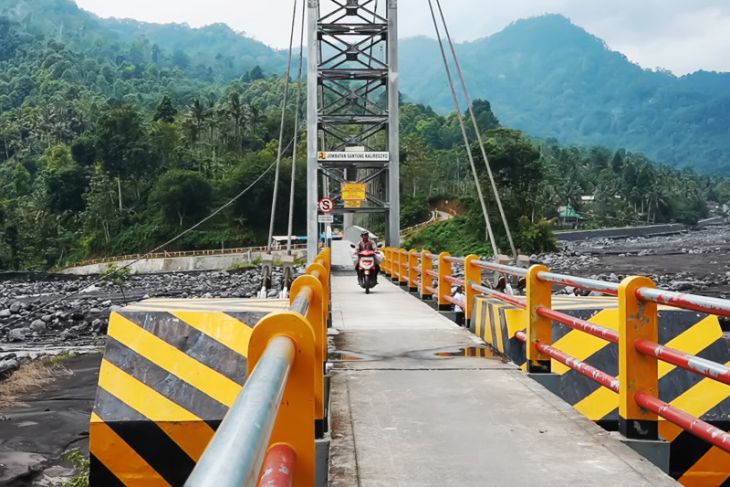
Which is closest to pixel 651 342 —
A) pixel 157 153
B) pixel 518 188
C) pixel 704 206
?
pixel 518 188

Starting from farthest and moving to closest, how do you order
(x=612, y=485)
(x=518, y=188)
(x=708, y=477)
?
(x=518, y=188) < (x=708, y=477) < (x=612, y=485)

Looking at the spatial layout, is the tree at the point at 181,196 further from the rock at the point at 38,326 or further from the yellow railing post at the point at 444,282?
the yellow railing post at the point at 444,282

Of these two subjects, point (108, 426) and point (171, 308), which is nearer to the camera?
point (108, 426)

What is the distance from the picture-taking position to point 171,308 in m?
4.32

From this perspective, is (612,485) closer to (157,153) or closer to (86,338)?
(86,338)

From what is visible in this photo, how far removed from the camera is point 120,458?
3.83 m

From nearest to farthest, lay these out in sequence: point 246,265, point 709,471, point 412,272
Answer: point 709,471 → point 412,272 → point 246,265

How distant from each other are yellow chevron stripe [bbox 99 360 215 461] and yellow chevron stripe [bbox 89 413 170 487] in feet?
0.55

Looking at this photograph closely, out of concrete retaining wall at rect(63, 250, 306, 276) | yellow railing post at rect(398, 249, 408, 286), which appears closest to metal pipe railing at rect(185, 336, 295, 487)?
yellow railing post at rect(398, 249, 408, 286)

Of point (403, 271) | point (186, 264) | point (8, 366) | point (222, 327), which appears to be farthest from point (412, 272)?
point (186, 264)

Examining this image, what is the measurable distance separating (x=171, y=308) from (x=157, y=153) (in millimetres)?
76918

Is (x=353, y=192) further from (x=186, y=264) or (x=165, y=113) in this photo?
(x=165, y=113)

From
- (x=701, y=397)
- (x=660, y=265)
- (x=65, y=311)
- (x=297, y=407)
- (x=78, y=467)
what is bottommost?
(x=65, y=311)

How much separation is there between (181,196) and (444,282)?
2401 inches
